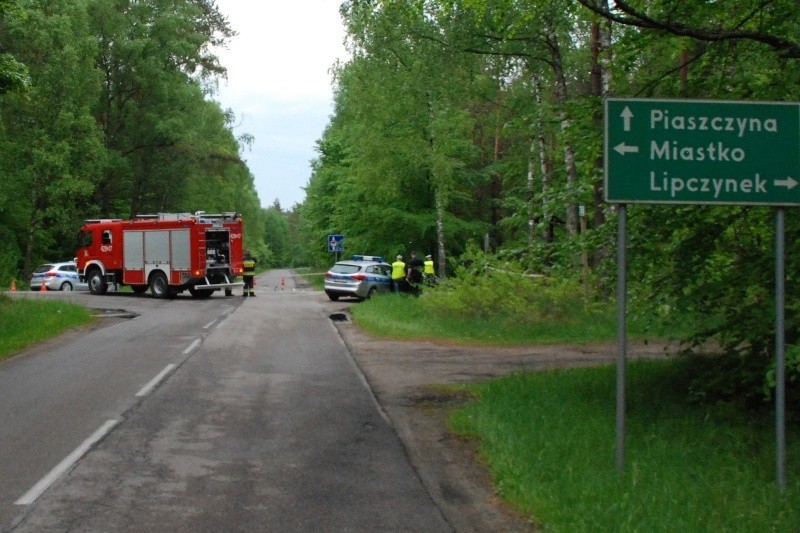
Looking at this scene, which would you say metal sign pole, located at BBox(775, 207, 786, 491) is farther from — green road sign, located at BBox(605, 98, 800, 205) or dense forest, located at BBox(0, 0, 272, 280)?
dense forest, located at BBox(0, 0, 272, 280)

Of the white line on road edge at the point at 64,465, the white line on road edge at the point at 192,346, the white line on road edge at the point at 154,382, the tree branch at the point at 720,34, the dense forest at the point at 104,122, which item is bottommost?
the white line on road edge at the point at 64,465

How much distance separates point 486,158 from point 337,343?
3315 cm

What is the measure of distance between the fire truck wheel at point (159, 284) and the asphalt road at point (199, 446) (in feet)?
65.0

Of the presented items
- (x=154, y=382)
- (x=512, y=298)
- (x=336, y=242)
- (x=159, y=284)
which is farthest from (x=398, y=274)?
(x=154, y=382)

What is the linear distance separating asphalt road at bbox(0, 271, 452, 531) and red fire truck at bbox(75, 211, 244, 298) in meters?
18.9

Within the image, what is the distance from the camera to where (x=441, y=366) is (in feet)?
58.0

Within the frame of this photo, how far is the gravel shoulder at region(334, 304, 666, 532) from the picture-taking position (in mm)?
8086

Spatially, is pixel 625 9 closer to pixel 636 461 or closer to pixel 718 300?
pixel 718 300

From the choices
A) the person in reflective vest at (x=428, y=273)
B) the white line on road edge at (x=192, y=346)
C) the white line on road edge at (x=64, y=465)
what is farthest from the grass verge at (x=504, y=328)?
the white line on road edge at (x=64, y=465)

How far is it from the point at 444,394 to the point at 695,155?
6405mm

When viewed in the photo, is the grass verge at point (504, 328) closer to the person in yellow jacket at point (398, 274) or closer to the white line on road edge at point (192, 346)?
A: the white line on road edge at point (192, 346)

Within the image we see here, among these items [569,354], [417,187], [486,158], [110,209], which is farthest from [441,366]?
[110,209]

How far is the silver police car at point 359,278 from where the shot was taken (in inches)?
1499

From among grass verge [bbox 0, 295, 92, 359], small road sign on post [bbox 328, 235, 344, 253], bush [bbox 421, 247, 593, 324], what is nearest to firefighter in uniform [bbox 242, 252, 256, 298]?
small road sign on post [bbox 328, 235, 344, 253]
